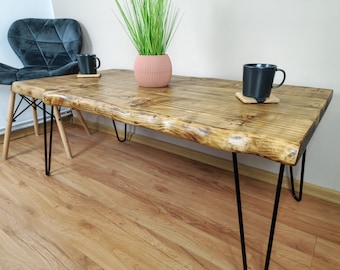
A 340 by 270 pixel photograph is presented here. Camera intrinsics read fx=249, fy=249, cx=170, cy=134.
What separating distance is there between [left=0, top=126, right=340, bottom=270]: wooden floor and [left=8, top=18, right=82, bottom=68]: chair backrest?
27.7 inches

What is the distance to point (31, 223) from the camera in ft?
3.31

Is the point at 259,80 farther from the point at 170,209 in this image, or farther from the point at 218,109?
the point at 170,209

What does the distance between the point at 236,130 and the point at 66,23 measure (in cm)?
162

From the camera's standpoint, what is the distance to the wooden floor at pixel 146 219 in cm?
85

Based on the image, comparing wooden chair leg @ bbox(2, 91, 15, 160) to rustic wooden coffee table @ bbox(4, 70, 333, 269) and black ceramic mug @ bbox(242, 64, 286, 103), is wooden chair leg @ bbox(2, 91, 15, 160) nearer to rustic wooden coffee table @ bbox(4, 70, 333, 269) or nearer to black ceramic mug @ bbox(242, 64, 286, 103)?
rustic wooden coffee table @ bbox(4, 70, 333, 269)

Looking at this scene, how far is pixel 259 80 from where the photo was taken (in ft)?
2.31

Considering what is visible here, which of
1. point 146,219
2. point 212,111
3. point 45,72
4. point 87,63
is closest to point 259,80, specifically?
point 212,111

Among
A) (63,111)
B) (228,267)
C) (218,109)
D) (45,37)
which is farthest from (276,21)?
(63,111)

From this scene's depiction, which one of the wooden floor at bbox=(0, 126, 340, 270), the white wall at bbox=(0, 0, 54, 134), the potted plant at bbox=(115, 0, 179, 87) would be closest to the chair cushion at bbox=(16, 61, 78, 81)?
the white wall at bbox=(0, 0, 54, 134)

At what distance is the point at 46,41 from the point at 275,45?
4.84 ft

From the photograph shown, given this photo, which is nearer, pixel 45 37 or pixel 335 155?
pixel 335 155

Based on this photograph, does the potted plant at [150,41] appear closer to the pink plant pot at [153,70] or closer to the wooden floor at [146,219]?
the pink plant pot at [153,70]

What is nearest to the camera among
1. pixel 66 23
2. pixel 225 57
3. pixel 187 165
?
pixel 225 57

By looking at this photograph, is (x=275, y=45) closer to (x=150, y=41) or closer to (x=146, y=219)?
(x=150, y=41)
